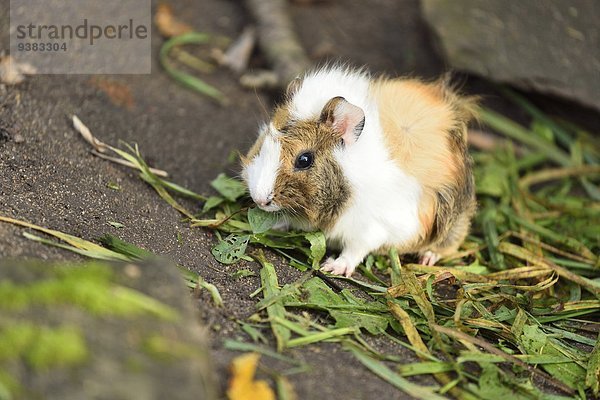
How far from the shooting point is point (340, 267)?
3361 millimetres

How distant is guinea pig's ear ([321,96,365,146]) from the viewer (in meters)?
3.11

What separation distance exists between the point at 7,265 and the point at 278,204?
1275 millimetres

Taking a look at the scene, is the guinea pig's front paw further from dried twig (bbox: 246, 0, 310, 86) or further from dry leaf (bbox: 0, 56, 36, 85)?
dry leaf (bbox: 0, 56, 36, 85)

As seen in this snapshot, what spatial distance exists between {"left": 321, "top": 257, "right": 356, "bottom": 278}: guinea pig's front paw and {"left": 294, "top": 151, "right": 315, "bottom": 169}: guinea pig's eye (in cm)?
→ 50

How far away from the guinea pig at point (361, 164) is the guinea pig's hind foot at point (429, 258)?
0.26 feet

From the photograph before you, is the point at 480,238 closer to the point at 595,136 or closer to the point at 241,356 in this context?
the point at 595,136

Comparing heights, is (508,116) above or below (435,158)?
below

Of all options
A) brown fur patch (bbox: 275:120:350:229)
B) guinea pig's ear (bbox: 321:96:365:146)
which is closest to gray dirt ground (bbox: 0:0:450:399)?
brown fur patch (bbox: 275:120:350:229)

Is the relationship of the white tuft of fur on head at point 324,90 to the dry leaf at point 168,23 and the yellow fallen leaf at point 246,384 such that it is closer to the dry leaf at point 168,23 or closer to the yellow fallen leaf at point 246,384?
the yellow fallen leaf at point 246,384

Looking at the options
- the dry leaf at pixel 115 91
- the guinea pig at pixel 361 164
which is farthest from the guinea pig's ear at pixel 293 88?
the dry leaf at pixel 115 91

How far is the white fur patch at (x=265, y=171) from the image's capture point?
10.3 feet

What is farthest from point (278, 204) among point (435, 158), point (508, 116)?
point (508, 116)

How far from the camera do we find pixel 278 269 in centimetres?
324

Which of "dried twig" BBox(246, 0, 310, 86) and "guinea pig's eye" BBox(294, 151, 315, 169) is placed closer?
"guinea pig's eye" BBox(294, 151, 315, 169)
